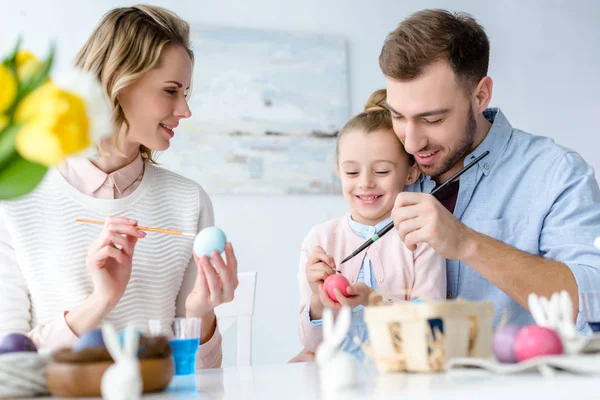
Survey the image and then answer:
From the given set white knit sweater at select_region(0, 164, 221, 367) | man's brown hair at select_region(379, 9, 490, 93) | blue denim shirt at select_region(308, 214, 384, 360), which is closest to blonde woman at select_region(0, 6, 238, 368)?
white knit sweater at select_region(0, 164, 221, 367)

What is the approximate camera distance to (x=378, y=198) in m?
1.96

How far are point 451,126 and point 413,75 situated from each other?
18 centimetres

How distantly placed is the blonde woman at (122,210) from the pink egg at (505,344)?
76cm

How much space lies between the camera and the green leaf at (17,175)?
694 millimetres

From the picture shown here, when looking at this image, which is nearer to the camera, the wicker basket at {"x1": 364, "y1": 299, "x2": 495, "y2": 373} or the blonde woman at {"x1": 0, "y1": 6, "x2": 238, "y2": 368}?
the wicker basket at {"x1": 364, "y1": 299, "x2": 495, "y2": 373}

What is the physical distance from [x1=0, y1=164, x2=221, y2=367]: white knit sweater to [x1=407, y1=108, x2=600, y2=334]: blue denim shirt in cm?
78

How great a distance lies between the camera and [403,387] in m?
0.85

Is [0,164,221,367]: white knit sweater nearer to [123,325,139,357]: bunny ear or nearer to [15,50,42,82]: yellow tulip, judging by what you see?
[123,325,139,357]: bunny ear

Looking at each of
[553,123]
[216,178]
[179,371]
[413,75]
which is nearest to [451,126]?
[413,75]

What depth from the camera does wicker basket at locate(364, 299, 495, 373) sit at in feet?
3.15

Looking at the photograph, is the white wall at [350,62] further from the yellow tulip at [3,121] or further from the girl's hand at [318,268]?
the yellow tulip at [3,121]

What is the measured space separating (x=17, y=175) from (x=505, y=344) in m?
0.67

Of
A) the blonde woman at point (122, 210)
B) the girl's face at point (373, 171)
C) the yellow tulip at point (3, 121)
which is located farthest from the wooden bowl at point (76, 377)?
the girl's face at point (373, 171)

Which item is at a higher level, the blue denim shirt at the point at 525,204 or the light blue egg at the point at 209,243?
the blue denim shirt at the point at 525,204
